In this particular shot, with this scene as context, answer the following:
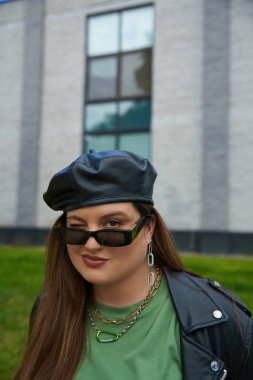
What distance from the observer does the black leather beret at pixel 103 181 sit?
4.50ft

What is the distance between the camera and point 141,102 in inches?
517

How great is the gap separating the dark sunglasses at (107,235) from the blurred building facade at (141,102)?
35.1ft

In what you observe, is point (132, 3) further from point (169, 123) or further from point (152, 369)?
point (152, 369)

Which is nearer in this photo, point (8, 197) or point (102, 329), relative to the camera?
point (102, 329)

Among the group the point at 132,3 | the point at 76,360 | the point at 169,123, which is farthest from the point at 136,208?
the point at 132,3

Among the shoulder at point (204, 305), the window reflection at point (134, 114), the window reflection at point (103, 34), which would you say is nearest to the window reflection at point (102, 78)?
the window reflection at point (103, 34)

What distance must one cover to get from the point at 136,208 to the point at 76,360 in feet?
1.82

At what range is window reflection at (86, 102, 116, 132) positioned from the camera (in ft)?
44.3

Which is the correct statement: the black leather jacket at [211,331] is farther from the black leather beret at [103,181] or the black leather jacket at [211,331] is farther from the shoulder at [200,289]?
the black leather beret at [103,181]

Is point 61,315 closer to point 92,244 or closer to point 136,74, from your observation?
point 92,244

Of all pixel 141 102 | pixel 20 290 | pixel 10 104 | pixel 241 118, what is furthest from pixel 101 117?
pixel 20 290

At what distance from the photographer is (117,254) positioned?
1413mm

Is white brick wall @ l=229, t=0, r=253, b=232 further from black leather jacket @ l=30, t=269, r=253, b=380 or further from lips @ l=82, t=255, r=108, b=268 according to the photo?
lips @ l=82, t=255, r=108, b=268

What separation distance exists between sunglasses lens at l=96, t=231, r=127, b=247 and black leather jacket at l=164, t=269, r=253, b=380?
287mm
